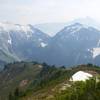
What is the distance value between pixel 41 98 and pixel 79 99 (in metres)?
42.2

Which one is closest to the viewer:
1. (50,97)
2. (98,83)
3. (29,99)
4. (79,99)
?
(79,99)

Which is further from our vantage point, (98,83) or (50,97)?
(50,97)

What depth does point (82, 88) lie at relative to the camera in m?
156

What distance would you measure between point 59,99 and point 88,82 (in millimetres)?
16356

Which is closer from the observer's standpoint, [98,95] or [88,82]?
[98,95]

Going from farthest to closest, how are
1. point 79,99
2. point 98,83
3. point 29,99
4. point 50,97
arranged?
1. point 29,99
2. point 50,97
3. point 98,83
4. point 79,99

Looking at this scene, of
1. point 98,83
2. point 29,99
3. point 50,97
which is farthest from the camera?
point 29,99

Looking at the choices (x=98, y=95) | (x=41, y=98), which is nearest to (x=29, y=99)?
(x=41, y=98)

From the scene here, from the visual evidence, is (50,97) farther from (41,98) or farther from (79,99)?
(79,99)

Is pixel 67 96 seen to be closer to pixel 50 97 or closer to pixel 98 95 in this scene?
pixel 98 95

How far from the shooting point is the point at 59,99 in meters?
155

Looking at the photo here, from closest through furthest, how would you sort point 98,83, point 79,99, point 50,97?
point 79,99 → point 98,83 → point 50,97

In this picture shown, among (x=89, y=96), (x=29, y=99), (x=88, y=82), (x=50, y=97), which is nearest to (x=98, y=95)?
(x=89, y=96)

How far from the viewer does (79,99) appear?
14788cm
